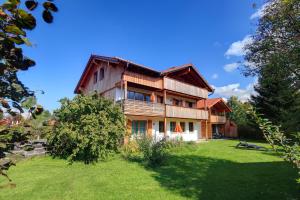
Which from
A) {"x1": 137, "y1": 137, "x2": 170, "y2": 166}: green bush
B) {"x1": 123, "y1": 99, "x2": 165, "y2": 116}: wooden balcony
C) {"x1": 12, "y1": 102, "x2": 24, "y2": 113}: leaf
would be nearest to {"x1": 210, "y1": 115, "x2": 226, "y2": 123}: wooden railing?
{"x1": 123, "y1": 99, "x2": 165, "y2": 116}: wooden balcony

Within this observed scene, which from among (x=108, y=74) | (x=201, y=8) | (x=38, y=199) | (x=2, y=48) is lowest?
(x=38, y=199)

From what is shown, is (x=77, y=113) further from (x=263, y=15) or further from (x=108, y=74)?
(x=263, y=15)

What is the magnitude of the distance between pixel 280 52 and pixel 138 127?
44.0 ft

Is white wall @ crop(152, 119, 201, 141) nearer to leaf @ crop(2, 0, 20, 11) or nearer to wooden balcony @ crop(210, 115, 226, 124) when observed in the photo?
wooden balcony @ crop(210, 115, 226, 124)

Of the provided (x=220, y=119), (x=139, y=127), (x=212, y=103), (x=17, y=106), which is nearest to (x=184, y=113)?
(x=139, y=127)

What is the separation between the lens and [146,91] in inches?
795

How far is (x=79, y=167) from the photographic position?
10484 mm

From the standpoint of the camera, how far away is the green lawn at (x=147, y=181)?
21.4 ft

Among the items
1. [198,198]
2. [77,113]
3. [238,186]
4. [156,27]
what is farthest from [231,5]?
[77,113]

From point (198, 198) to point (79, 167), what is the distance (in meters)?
6.84

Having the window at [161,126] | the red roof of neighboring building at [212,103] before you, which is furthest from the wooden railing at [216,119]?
the window at [161,126]

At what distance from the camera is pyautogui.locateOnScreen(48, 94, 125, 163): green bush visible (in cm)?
1170

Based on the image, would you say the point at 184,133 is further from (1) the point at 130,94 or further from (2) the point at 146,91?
(1) the point at 130,94

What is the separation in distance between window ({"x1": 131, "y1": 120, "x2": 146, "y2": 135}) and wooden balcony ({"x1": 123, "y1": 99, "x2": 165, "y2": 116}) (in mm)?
1857
